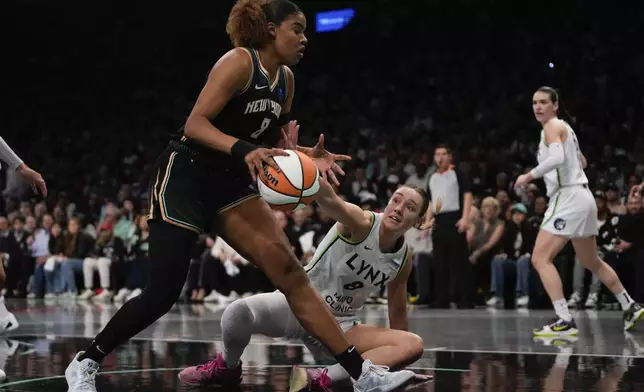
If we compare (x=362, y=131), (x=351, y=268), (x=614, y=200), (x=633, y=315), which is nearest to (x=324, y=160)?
(x=351, y=268)

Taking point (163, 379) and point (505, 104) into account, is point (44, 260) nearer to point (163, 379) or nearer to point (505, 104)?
point (505, 104)

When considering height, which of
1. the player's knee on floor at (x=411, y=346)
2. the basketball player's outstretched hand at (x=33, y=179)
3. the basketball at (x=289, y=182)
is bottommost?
the player's knee on floor at (x=411, y=346)

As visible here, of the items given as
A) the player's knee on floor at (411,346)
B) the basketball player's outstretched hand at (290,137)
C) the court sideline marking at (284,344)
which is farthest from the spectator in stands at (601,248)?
the basketball player's outstretched hand at (290,137)

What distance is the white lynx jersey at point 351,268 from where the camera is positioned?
5.12 metres

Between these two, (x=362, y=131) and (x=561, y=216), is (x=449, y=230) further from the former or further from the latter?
(x=362, y=131)

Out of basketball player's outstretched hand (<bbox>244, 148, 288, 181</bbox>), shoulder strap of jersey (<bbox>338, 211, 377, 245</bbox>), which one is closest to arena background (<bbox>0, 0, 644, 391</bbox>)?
shoulder strap of jersey (<bbox>338, 211, 377, 245</bbox>)

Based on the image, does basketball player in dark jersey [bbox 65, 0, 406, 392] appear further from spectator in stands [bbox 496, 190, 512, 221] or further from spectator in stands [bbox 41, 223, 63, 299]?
spectator in stands [bbox 41, 223, 63, 299]

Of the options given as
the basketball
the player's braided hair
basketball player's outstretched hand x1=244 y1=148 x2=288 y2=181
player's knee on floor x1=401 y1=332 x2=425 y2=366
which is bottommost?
player's knee on floor x1=401 y1=332 x2=425 y2=366

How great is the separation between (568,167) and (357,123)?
10.9 m

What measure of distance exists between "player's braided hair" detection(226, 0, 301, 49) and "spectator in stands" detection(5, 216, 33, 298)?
1369 cm

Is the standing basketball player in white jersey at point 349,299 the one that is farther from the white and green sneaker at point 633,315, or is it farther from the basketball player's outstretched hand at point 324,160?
the white and green sneaker at point 633,315

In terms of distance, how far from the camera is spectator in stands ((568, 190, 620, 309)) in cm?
1199

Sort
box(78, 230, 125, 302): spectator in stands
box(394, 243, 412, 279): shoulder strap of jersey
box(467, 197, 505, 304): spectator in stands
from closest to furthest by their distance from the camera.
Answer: box(394, 243, 412, 279): shoulder strap of jersey < box(467, 197, 505, 304): spectator in stands < box(78, 230, 125, 302): spectator in stands

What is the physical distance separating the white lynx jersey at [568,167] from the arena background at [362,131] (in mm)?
1317
